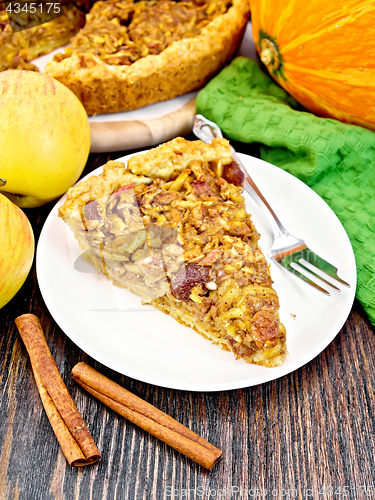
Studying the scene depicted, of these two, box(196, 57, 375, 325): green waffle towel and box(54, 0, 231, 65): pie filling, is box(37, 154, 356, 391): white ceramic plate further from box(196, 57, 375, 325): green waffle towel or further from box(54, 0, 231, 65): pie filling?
box(54, 0, 231, 65): pie filling

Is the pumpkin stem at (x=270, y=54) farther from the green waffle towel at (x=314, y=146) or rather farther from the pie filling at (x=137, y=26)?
the pie filling at (x=137, y=26)

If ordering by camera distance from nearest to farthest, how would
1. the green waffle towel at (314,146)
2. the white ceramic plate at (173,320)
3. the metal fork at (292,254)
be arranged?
the white ceramic plate at (173,320) < the metal fork at (292,254) < the green waffle towel at (314,146)

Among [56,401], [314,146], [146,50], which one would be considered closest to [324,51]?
[314,146]

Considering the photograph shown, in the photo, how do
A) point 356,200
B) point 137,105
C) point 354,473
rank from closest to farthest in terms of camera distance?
point 354,473
point 356,200
point 137,105

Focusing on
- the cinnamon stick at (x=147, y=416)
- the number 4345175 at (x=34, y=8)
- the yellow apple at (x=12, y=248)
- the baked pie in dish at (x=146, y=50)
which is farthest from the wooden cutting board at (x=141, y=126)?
the cinnamon stick at (x=147, y=416)

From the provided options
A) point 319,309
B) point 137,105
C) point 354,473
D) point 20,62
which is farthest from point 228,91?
point 354,473

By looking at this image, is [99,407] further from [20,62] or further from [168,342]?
[20,62]

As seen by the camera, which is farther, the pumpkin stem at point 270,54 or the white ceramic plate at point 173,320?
the pumpkin stem at point 270,54
